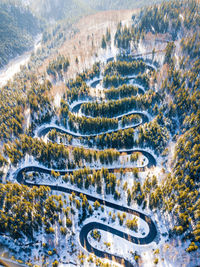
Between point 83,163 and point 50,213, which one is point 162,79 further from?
point 50,213

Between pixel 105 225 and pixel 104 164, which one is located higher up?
pixel 104 164

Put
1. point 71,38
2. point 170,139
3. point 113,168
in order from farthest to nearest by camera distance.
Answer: point 71,38 < point 170,139 < point 113,168

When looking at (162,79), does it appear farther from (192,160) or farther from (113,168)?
(113,168)

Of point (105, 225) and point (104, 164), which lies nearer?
point (105, 225)

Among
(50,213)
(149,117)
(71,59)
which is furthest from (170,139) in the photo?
(71,59)

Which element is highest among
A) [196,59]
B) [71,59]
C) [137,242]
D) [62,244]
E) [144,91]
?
[71,59]

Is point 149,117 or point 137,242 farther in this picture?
point 149,117

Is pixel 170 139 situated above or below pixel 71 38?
below

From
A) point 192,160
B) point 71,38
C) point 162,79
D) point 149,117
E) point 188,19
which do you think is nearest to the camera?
point 192,160
